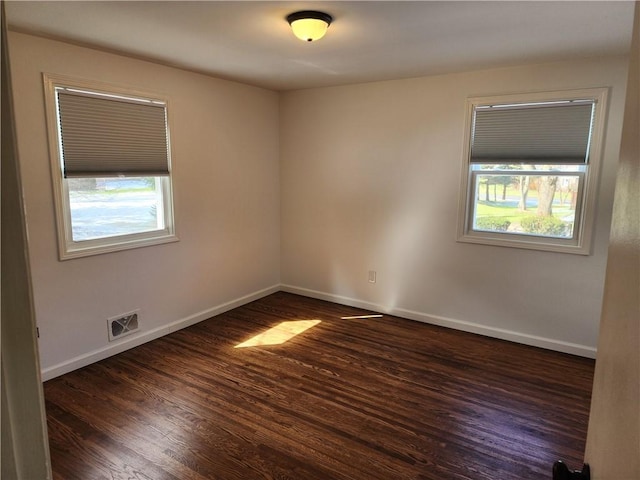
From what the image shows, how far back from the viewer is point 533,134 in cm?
339

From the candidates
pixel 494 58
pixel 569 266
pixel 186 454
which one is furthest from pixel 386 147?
pixel 186 454

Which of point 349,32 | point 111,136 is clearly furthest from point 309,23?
point 111,136

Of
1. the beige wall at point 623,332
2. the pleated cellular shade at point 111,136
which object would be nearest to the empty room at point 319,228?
the pleated cellular shade at point 111,136

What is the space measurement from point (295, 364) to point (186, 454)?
116 centimetres

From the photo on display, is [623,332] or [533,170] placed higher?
[533,170]

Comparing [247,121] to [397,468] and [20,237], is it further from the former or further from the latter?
[20,237]

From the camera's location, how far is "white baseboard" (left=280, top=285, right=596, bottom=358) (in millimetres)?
3461

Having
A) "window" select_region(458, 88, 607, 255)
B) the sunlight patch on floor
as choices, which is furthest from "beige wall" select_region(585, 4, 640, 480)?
the sunlight patch on floor

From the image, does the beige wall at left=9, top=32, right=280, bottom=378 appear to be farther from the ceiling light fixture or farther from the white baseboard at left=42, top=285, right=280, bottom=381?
the ceiling light fixture

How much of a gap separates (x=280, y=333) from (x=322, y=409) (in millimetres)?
1280

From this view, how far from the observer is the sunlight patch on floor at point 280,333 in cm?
360

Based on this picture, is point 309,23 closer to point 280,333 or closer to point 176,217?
point 176,217

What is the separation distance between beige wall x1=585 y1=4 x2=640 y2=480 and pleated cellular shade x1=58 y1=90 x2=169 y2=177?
3214 mm

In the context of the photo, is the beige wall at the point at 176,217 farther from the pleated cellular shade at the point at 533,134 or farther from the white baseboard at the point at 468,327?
the pleated cellular shade at the point at 533,134
